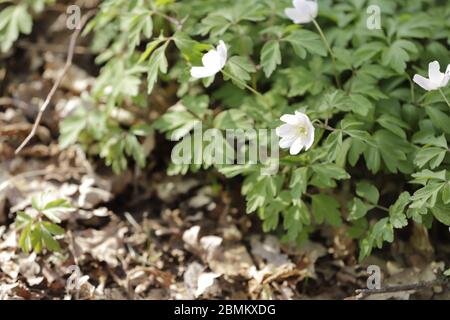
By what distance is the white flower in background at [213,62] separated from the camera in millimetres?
2855

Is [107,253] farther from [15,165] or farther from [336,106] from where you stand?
[336,106]

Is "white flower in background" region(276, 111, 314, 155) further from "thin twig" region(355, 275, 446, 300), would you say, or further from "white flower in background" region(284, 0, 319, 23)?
"thin twig" region(355, 275, 446, 300)

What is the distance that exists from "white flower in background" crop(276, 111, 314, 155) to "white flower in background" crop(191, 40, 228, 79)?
0.41 metres

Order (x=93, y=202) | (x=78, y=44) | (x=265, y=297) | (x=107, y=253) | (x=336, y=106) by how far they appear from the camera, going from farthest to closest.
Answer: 1. (x=78, y=44)
2. (x=93, y=202)
3. (x=107, y=253)
4. (x=265, y=297)
5. (x=336, y=106)

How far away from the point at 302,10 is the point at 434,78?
0.81m

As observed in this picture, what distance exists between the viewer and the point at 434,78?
2816 mm

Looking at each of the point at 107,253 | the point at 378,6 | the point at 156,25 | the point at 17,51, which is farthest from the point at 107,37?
the point at 378,6

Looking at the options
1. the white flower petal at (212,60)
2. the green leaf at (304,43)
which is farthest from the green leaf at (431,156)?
the white flower petal at (212,60)

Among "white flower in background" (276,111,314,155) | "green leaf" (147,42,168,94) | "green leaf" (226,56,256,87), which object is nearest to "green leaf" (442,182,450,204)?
"white flower in background" (276,111,314,155)

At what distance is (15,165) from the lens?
3.89m

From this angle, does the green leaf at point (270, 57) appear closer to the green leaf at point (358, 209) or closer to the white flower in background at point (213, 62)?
the white flower in background at point (213, 62)

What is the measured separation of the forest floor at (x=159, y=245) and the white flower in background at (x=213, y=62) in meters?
1.06

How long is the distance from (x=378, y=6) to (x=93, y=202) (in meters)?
2.12

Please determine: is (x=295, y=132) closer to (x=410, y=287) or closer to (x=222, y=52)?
(x=222, y=52)
